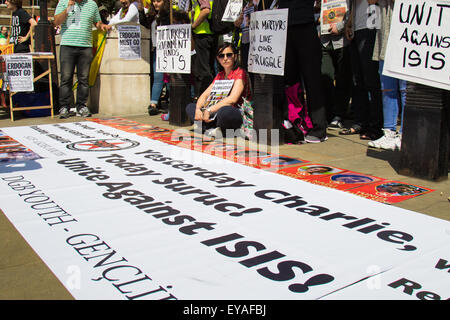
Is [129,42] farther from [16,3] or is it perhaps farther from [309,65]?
[309,65]

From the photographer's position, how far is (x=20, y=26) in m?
8.01

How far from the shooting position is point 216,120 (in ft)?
19.0

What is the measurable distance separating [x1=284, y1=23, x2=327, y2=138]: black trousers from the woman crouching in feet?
1.79

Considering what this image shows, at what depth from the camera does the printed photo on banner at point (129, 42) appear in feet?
25.4

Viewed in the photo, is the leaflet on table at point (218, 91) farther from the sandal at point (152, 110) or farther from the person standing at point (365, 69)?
the sandal at point (152, 110)

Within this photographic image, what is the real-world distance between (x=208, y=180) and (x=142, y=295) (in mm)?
1857

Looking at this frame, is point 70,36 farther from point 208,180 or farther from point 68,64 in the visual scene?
point 208,180

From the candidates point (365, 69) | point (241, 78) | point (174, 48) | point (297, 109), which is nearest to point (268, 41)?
point (241, 78)

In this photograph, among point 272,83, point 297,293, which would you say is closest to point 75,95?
point 272,83

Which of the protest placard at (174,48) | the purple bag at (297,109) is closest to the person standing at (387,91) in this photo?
the purple bag at (297,109)

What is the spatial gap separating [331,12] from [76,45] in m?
4.07

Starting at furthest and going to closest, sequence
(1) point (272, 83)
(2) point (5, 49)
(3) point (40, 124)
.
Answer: (2) point (5, 49) < (3) point (40, 124) < (1) point (272, 83)

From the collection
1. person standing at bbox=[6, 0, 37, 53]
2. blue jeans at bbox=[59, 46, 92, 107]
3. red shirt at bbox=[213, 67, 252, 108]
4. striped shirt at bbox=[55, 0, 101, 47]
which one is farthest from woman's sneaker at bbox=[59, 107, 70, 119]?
red shirt at bbox=[213, 67, 252, 108]

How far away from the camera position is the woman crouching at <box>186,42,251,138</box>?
5.50 metres
